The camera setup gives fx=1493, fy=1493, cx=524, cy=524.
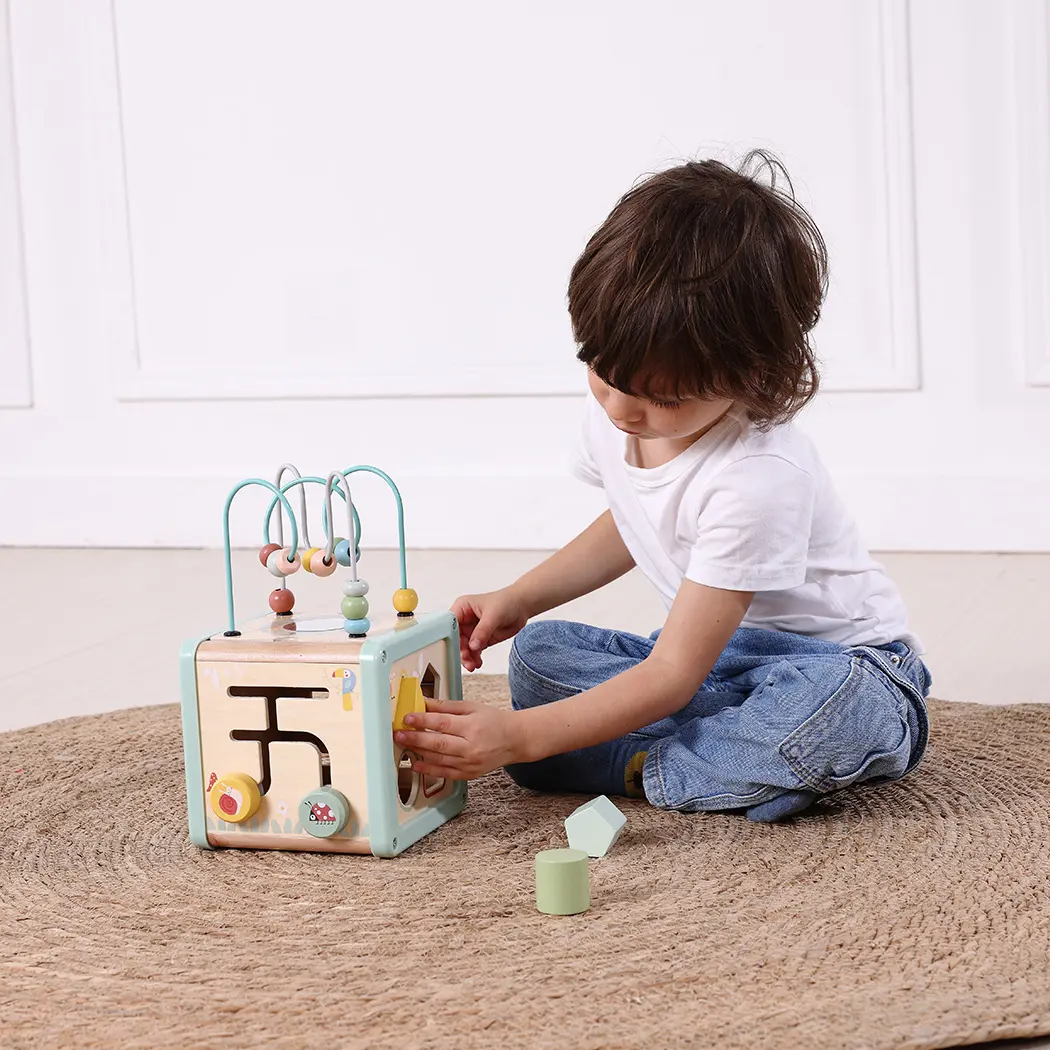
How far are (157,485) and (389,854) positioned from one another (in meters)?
1.64

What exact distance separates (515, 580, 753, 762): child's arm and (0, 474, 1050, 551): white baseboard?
48.5 inches

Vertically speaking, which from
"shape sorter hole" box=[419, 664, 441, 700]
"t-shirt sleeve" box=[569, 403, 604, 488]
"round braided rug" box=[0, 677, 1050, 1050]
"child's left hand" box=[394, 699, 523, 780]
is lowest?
"round braided rug" box=[0, 677, 1050, 1050]

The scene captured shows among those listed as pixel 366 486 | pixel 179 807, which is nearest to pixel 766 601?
pixel 179 807

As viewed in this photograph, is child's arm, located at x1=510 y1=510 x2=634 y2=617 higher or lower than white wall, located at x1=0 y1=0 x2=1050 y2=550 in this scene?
lower

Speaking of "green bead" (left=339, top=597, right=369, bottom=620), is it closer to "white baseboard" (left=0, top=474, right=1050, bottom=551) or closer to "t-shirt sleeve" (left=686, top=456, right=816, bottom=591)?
"t-shirt sleeve" (left=686, top=456, right=816, bottom=591)

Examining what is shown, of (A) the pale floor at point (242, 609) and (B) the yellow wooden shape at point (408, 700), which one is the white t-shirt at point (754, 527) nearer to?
(B) the yellow wooden shape at point (408, 700)

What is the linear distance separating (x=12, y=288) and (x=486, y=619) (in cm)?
170

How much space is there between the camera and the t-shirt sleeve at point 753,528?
3.19 ft

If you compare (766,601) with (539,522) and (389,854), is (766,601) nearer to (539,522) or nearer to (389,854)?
(389,854)

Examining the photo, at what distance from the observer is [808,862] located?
907 mm

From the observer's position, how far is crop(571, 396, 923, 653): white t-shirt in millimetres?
977

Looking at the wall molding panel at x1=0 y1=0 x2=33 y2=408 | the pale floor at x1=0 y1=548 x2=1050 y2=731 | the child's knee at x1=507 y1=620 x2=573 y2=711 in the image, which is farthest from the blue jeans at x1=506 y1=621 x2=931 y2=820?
the wall molding panel at x1=0 y1=0 x2=33 y2=408

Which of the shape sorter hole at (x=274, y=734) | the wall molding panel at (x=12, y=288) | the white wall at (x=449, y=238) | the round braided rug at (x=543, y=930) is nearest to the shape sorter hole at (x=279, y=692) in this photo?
the shape sorter hole at (x=274, y=734)

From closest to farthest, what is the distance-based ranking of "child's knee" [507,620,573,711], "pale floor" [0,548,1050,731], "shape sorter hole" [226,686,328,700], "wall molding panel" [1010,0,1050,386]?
"shape sorter hole" [226,686,328,700], "child's knee" [507,620,573,711], "pale floor" [0,548,1050,731], "wall molding panel" [1010,0,1050,386]
